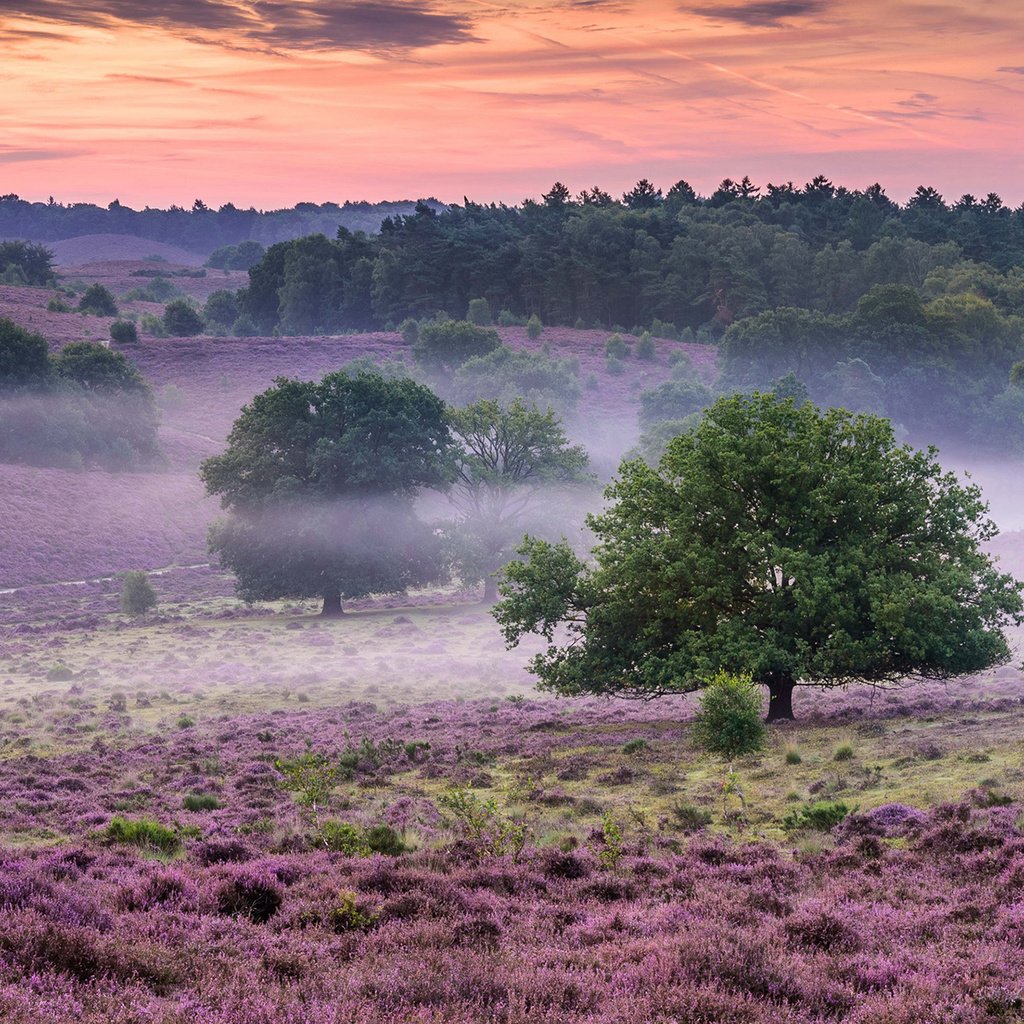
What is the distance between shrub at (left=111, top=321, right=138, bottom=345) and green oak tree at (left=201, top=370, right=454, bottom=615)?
72550 mm

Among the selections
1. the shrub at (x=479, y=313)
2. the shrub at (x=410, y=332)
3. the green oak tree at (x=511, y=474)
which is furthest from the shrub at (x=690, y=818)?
the shrub at (x=479, y=313)

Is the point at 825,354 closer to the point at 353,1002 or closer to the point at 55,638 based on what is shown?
the point at 55,638

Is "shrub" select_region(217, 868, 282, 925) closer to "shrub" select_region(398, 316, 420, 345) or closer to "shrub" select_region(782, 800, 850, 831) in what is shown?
"shrub" select_region(782, 800, 850, 831)

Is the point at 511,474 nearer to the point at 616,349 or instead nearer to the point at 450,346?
the point at 450,346

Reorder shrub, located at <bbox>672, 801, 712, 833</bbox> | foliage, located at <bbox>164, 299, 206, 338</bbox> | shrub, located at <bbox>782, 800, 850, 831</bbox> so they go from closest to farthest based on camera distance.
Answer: shrub, located at <bbox>782, 800, 850, 831</bbox>
shrub, located at <bbox>672, 801, 712, 833</bbox>
foliage, located at <bbox>164, 299, 206, 338</bbox>

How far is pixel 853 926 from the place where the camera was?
1141 centimetres

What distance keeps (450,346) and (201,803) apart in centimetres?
10559

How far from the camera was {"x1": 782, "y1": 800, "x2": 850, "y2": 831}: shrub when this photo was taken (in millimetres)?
17625

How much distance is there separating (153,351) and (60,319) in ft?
41.9

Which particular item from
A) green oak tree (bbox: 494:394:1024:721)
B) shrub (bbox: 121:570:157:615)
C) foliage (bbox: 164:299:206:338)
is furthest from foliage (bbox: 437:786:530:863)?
foliage (bbox: 164:299:206:338)

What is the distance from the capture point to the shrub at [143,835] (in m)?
16.7

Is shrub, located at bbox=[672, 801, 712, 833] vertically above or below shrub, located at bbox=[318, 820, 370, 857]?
below

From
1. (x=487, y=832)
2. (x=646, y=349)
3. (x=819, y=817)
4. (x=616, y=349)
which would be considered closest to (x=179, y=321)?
(x=616, y=349)

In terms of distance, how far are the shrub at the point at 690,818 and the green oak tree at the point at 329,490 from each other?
43689 mm
